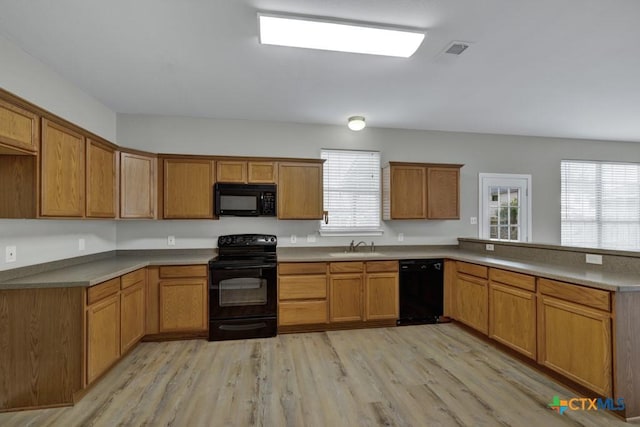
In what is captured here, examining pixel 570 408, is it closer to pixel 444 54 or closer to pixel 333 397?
pixel 333 397

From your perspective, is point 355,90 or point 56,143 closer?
point 56,143

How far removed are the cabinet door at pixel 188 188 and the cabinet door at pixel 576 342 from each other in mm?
3506

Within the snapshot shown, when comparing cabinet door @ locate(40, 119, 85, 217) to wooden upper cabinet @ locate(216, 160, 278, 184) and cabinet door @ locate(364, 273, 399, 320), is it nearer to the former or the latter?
wooden upper cabinet @ locate(216, 160, 278, 184)

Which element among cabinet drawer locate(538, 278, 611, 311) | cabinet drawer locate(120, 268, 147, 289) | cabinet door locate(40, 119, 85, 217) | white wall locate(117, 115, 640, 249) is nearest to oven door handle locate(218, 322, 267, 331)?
cabinet drawer locate(120, 268, 147, 289)

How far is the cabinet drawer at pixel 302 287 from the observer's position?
3.51m

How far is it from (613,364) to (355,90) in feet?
9.84

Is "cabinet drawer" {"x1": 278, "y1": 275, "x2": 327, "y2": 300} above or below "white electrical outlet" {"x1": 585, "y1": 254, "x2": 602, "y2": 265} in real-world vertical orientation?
below

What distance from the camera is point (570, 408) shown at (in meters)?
2.13

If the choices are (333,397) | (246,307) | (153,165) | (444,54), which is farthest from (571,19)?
(153,165)

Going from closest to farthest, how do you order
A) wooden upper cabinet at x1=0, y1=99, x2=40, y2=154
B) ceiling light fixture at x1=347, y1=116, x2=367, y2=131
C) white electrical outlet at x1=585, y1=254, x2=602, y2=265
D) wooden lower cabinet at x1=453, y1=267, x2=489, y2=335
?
1. wooden upper cabinet at x1=0, y1=99, x2=40, y2=154
2. white electrical outlet at x1=585, y1=254, x2=602, y2=265
3. wooden lower cabinet at x1=453, y1=267, x2=489, y2=335
4. ceiling light fixture at x1=347, y1=116, x2=367, y2=131

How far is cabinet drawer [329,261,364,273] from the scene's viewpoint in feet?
11.8

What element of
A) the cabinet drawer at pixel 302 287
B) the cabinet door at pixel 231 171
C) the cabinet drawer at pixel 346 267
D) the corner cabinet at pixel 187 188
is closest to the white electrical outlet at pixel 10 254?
the corner cabinet at pixel 187 188

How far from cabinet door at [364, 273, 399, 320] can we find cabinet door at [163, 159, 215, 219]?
211 centimetres

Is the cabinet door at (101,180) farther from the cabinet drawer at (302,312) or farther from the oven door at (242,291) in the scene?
the cabinet drawer at (302,312)
